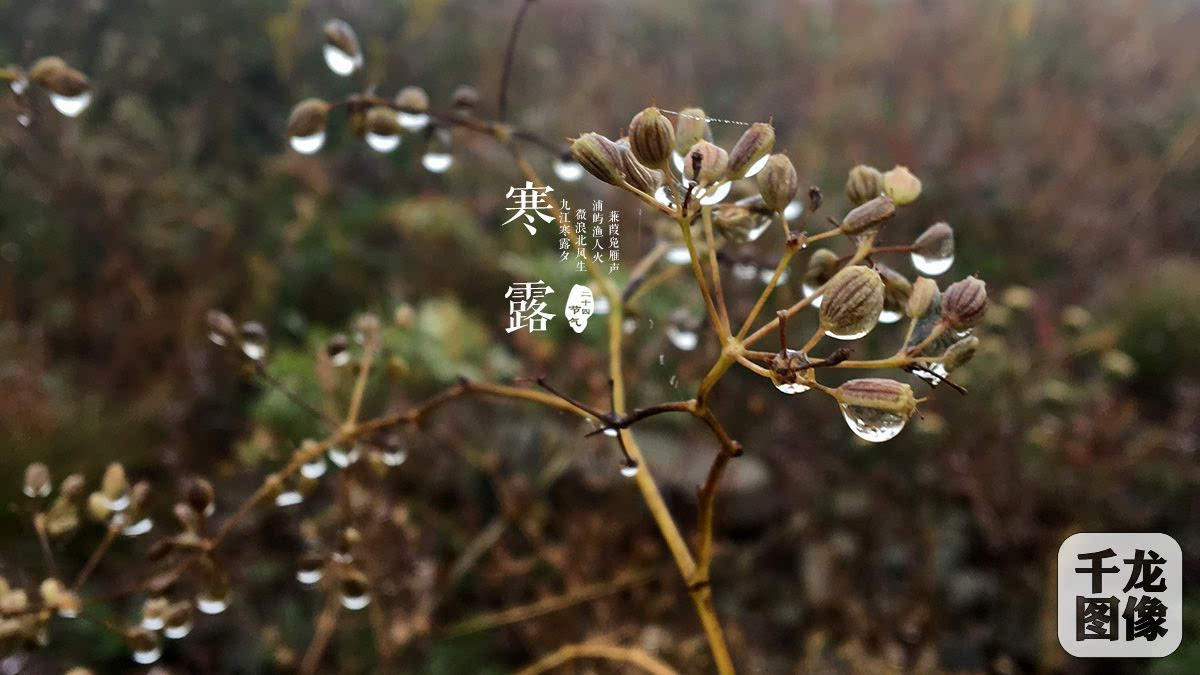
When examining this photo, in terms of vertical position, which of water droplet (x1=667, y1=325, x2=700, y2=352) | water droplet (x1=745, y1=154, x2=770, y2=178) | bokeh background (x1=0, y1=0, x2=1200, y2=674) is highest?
water droplet (x1=745, y1=154, x2=770, y2=178)

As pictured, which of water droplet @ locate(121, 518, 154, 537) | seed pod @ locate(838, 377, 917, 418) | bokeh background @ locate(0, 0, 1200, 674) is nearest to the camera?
seed pod @ locate(838, 377, 917, 418)

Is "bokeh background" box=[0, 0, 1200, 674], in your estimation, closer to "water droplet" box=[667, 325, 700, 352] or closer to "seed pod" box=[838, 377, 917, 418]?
"water droplet" box=[667, 325, 700, 352]

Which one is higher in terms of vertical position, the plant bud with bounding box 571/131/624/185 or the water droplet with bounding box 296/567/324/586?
the plant bud with bounding box 571/131/624/185

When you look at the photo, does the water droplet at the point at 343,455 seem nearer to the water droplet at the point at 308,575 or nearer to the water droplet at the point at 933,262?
the water droplet at the point at 308,575

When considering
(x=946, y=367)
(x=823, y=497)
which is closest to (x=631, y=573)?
(x=823, y=497)

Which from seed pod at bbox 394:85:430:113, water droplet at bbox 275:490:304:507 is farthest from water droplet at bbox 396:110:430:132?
water droplet at bbox 275:490:304:507

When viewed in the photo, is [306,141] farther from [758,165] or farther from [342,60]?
[758,165]

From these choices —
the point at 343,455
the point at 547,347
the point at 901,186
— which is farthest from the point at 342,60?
the point at 547,347

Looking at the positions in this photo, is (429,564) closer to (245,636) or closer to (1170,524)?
(245,636)

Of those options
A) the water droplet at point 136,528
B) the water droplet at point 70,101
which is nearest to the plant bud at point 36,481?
the water droplet at point 136,528
